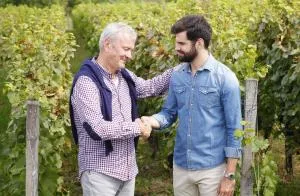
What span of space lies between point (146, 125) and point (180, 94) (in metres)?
0.30

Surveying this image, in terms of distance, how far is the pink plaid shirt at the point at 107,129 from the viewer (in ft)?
10.8

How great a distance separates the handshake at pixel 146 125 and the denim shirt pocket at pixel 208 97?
327 mm

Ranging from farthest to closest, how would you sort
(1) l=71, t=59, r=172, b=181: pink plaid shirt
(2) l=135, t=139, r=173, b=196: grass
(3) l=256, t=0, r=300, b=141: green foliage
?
(2) l=135, t=139, r=173, b=196: grass → (3) l=256, t=0, r=300, b=141: green foliage → (1) l=71, t=59, r=172, b=181: pink plaid shirt

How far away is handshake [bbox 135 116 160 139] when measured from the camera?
3416 millimetres

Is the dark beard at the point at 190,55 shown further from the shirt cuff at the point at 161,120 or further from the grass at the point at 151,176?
the grass at the point at 151,176

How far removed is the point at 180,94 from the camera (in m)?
3.59

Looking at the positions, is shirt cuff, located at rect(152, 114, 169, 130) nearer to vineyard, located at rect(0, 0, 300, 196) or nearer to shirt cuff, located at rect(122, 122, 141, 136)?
shirt cuff, located at rect(122, 122, 141, 136)

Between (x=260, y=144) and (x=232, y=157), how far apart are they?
7.1 inches

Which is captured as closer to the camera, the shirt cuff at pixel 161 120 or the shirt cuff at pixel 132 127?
the shirt cuff at pixel 132 127

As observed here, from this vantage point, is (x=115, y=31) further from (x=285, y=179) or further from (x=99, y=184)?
(x=285, y=179)

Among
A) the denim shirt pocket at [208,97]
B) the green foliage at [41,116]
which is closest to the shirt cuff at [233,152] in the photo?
the denim shirt pocket at [208,97]

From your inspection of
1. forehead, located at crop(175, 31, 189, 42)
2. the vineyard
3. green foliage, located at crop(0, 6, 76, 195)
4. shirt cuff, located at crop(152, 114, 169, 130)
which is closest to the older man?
shirt cuff, located at crop(152, 114, 169, 130)

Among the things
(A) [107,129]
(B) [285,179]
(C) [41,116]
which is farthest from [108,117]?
(B) [285,179]

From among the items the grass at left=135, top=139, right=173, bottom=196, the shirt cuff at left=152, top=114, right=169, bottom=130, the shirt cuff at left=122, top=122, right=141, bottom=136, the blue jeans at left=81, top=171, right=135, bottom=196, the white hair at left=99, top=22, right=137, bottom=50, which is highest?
the white hair at left=99, top=22, right=137, bottom=50
